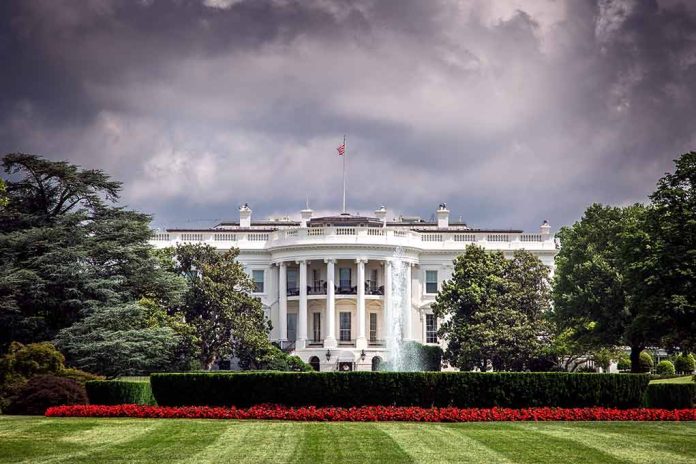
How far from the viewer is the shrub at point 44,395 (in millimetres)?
31484

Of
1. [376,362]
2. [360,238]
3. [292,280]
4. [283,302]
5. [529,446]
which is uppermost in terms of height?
[360,238]

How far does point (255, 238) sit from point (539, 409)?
5147 cm

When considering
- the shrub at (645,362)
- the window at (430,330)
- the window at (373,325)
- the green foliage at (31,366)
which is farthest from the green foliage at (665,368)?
the green foliage at (31,366)

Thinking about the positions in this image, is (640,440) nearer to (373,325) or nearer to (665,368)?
(665,368)

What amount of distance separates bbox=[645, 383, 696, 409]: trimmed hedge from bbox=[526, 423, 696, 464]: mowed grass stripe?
384cm

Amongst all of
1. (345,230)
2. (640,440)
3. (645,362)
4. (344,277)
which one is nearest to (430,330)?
(344,277)

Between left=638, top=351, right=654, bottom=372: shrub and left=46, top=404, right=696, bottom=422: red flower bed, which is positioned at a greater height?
left=638, top=351, right=654, bottom=372: shrub

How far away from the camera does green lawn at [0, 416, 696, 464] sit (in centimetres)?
2097

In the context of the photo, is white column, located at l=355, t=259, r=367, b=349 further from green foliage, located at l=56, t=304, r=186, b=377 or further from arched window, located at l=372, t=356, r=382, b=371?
green foliage, located at l=56, t=304, r=186, b=377

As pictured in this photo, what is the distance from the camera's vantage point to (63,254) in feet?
146

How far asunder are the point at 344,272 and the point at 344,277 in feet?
1.29

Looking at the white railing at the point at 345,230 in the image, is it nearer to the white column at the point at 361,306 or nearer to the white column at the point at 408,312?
the white column at the point at 361,306

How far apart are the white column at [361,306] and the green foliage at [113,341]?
28.6 meters

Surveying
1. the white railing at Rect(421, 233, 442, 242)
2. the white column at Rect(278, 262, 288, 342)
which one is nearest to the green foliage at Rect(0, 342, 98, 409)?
the white column at Rect(278, 262, 288, 342)
